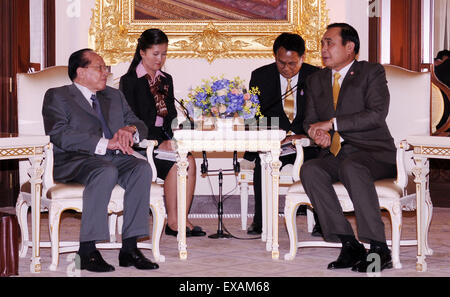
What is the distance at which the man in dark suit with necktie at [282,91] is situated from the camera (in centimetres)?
526

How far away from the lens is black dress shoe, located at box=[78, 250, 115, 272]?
397 cm

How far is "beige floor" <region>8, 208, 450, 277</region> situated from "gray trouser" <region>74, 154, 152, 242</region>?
0.24m

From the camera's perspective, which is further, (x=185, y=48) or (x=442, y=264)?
(x=185, y=48)

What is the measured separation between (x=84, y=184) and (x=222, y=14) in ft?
8.97

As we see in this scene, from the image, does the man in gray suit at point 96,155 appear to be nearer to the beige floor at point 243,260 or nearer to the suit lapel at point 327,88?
the beige floor at point 243,260

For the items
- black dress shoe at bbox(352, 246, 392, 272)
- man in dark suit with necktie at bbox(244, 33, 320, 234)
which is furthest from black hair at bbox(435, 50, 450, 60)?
Answer: black dress shoe at bbox(352, 246, 392, 272)

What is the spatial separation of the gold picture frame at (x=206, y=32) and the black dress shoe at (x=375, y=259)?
8.68ft

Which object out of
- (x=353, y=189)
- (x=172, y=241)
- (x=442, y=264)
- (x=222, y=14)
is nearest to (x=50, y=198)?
(x=172, y=241)

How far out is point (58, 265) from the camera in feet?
13.7

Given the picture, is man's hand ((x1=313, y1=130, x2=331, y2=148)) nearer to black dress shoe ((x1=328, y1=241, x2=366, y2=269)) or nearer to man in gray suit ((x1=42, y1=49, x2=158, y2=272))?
black dress shoe ((x1=328, y1=241, x2=366, y2=269))

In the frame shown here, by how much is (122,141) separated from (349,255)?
1514mm

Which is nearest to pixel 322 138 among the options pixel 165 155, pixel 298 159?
pixel 298 159

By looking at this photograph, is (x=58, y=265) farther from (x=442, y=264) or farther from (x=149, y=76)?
(x=442, y=264)

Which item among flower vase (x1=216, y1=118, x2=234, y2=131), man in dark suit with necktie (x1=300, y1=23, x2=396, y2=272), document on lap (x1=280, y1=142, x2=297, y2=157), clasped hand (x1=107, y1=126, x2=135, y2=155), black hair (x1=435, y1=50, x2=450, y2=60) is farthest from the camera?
black hair (x1=435, y1=50, x2=450, y2=60)
